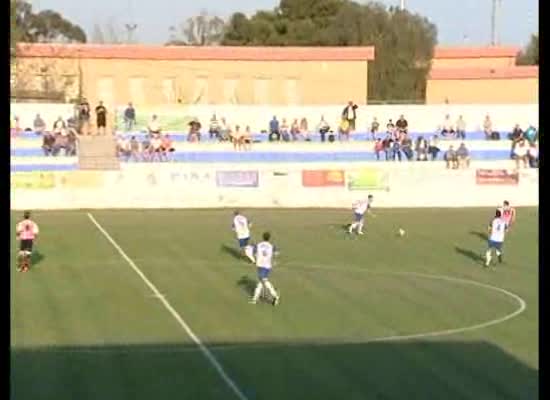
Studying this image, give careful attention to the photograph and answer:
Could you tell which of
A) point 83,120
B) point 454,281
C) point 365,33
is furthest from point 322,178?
point 365,33

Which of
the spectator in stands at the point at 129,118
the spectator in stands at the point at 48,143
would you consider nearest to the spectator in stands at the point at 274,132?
the spectator in stands at the point at 129,118

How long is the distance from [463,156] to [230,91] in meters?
16.4

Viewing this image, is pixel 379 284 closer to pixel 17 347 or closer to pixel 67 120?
pixel 17 347

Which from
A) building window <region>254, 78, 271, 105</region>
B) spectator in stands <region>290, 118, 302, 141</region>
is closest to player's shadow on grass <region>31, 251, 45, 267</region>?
spectator in stands <region>290, 118, 302, 141</region>

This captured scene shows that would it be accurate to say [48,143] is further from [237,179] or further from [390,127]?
[390,127]

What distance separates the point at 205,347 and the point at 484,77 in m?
44.5

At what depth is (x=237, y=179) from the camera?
41406 mm

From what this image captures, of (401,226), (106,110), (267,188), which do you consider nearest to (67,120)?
(106,110)

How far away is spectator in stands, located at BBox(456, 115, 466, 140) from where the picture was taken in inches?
1885

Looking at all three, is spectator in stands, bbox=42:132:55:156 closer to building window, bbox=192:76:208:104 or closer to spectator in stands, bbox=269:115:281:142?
spectator in stands, bbox=269:115:281:142

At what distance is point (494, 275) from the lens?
79.8 ft

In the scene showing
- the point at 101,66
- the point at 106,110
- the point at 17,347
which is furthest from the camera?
the point at 101,66

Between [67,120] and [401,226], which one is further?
[67,120]

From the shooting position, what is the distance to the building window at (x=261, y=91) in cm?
5622
